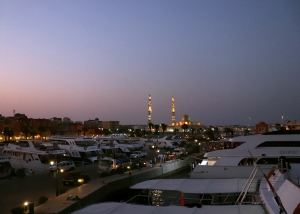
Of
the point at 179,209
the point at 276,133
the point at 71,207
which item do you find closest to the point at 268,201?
the point at 179,209

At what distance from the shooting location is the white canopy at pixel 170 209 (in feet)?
24.5

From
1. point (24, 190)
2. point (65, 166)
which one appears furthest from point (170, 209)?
point (65, 166)

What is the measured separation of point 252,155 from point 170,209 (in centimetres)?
1366

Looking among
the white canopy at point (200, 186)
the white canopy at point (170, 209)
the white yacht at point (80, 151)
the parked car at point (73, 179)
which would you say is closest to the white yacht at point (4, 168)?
the parked car at point (73, 179)

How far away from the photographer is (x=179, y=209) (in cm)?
775

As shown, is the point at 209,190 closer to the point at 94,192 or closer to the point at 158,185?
the point at 158,185

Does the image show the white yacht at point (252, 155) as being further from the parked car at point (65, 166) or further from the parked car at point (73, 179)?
the parked car at point (65, 166)

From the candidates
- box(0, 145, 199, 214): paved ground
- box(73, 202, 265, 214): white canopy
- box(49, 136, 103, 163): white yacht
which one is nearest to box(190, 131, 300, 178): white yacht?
box(0, 145, 199, 214): paved ground

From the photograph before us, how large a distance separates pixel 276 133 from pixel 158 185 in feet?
42.2

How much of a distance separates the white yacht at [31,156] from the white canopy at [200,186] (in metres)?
19.0

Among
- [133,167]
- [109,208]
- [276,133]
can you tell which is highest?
[276,133]

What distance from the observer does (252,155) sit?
20.0 m

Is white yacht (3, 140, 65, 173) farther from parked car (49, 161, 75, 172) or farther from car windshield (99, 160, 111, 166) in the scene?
car windshield (99, 160, 111, 166)

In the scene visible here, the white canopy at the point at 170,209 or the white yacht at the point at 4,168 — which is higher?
the white canopy at the point at 170,209
